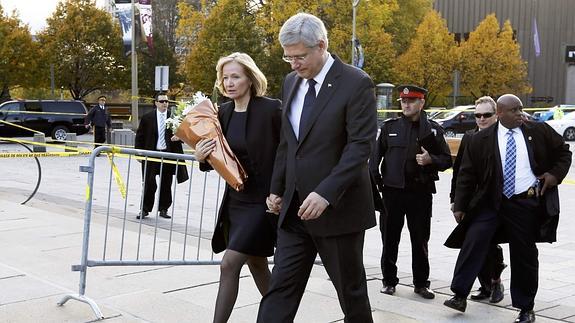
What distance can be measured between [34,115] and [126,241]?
20027 millimetres

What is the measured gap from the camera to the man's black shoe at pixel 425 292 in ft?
18.3

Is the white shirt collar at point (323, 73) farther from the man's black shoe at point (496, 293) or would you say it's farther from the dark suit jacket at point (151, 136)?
the dark suit jacket at point (151, 136)

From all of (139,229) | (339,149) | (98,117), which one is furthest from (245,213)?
(98,117)

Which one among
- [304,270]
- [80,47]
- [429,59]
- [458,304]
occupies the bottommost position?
[458,304]

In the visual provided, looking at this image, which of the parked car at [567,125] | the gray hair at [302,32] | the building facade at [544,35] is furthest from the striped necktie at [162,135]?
the building facade at [544,35]

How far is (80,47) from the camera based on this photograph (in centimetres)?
4128

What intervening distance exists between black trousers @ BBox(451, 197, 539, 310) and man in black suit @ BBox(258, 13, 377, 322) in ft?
5.37

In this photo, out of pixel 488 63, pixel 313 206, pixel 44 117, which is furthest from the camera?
pixel 488 63

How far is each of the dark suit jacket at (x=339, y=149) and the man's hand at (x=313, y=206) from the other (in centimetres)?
6

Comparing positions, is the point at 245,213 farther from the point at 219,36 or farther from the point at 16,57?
the point at 16,57

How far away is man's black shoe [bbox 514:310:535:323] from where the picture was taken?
16.0 ft

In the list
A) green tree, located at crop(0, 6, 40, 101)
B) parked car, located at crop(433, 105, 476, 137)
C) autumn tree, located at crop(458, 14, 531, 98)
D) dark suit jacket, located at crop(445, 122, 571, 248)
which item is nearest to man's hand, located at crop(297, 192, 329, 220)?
dark suit jacket, located at crop(445, 122, 571, 248)

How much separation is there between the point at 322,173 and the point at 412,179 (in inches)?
89.6

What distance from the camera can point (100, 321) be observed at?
15.7 ft
